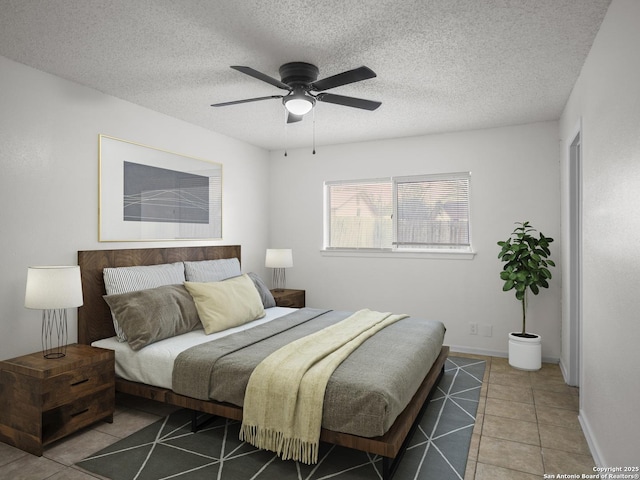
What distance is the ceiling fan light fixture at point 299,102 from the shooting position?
2.86 metres

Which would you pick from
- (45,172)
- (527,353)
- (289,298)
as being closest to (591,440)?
(527,353)

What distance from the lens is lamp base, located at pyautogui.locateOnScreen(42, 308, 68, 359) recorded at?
9.89 feet

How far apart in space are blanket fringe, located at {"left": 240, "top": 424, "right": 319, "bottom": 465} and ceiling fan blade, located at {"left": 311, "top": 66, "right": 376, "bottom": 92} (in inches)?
86.1

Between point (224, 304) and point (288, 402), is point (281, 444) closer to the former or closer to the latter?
point (288, 402)

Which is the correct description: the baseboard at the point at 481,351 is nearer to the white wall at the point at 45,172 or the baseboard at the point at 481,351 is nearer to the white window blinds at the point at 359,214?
the white window blinds at the point at 359,214

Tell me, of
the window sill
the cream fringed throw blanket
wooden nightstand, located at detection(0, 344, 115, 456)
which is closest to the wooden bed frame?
the cream fringed throw blanket

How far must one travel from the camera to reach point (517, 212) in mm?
4504

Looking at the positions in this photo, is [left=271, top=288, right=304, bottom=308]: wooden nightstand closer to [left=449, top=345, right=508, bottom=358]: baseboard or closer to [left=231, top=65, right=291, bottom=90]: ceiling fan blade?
[left=449, top=345, right=508, bottom=358]: baseboard

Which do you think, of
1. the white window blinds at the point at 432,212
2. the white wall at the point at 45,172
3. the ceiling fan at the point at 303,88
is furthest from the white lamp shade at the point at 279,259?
the ceiling fan at the point at 303,88

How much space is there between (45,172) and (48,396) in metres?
1.65

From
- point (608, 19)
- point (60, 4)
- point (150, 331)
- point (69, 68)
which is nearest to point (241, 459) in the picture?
point (150, 331)

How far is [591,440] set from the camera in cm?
253

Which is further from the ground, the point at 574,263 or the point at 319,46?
the point at 319,46

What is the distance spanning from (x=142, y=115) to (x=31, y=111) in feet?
3.34
